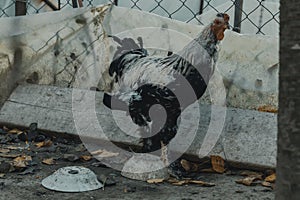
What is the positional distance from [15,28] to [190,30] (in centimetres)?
85

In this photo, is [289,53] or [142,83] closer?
[289,53]

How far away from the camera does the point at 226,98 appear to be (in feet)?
8.12

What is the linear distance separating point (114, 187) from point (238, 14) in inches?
47.5

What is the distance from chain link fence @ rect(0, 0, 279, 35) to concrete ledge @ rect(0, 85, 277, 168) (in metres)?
0.56

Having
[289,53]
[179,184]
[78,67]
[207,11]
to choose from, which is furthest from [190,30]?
[289,53]

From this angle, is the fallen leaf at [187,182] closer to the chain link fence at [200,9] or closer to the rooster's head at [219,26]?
the rooster's head at [219,26]

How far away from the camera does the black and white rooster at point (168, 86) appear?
6.15 feet

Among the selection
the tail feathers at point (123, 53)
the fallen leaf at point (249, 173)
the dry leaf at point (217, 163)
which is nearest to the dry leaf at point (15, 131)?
the tail feathers at point (123, 53)

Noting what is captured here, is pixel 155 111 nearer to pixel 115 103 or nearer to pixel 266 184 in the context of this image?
pixel 115 103

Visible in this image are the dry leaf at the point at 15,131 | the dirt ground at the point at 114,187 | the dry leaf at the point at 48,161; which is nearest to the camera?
the dirt ground at the point at 114,187

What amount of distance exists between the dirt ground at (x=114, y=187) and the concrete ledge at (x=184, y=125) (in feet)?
0.34

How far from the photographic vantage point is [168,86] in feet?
6.13

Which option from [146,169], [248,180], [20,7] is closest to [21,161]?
[146,169]

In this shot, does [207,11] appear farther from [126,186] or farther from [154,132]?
[126,186]
